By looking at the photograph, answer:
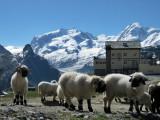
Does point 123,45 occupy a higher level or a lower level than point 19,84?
higher

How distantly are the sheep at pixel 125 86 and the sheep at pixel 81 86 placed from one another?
25.6 inches

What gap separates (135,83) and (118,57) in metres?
112

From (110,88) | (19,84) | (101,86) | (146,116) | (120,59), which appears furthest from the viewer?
(120,59)

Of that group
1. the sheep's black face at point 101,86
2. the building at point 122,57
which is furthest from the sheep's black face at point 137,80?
the building at point 122,57

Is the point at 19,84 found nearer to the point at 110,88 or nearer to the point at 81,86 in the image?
the point at 81,86

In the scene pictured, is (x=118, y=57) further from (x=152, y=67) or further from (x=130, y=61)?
(x=152, y=67)

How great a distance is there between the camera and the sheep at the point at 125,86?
26031mm

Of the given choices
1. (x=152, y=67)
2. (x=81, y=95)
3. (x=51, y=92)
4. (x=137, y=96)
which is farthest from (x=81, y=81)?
(x=152, y=67)

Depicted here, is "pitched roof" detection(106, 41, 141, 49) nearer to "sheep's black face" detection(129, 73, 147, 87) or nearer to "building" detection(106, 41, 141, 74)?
"building" detection(106, 41, 141, 74)

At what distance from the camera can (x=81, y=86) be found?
90.1ft

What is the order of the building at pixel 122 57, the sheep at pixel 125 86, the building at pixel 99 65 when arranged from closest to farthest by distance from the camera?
the sheep at pixel 125 86 → the building at pixel 99 65 → the building at pixel 122 57

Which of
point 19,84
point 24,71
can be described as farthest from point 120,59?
point 24,71

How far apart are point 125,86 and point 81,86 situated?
256 centimetres

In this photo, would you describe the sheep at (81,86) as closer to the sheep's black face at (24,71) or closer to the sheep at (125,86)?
the sheep at (125,86)
